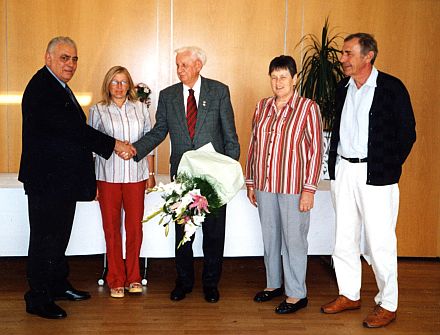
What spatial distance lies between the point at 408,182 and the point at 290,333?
260 cm

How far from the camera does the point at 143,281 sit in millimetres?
4629

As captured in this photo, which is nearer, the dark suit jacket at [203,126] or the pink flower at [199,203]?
the pink flower at [199,203]

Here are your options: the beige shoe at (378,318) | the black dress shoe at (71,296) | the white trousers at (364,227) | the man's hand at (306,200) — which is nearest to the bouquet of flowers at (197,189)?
the man's hand at (306,200)

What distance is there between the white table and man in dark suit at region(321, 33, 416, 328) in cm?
72

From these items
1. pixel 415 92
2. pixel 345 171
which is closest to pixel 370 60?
pixel 345 171

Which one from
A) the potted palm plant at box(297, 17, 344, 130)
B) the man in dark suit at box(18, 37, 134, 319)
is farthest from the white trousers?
the man in dark suit at box(18, 37, 134, 319)

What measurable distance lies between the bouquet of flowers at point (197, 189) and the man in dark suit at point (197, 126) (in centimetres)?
37

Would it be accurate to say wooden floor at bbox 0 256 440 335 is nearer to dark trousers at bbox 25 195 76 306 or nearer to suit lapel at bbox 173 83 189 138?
dark trousers at bbox 25 195 76 306

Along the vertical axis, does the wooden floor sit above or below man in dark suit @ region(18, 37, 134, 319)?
below

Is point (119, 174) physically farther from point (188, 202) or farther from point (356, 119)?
point (356, 119)

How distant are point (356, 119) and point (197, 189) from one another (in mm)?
1153

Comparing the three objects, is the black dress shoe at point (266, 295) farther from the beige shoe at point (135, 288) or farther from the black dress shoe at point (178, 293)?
the beige shoe at point (135, 288)

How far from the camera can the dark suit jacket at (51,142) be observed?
12.5ft

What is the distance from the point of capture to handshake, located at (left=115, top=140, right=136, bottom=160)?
4.11 m
